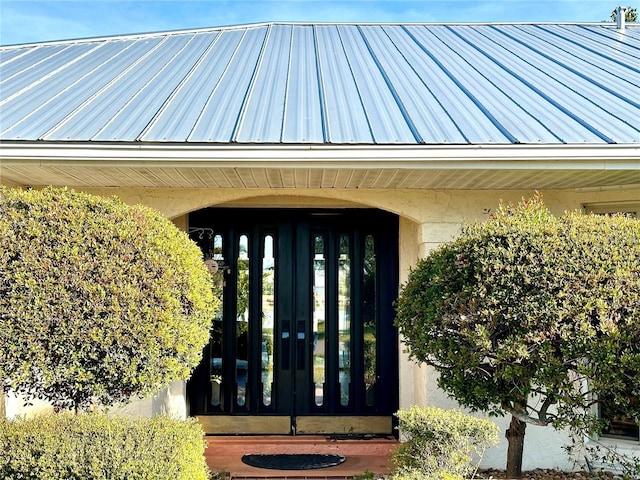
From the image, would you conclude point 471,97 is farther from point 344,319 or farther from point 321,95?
point 344,319

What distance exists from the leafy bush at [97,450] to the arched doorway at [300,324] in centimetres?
289

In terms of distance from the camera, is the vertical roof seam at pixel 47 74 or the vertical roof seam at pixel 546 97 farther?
the vertical roof seam at pixel 47 74

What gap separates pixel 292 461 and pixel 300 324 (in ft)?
5.43

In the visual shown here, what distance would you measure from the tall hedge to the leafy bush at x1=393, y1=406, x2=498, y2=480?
6.26ft

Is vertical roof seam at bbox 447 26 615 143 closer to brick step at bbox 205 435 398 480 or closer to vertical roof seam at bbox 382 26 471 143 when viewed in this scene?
vertical roof seam at bbox 382 26 471 143

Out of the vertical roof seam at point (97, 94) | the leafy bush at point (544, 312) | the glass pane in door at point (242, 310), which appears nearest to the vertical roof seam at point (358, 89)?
the leafy bush at point (544, 312)

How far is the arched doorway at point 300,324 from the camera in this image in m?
6.72

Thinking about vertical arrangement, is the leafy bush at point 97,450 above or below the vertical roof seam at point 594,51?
below

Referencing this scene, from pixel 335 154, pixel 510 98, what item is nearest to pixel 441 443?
pixel 335 154

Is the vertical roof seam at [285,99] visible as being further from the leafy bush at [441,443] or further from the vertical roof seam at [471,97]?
the leafy bush at [441,443]

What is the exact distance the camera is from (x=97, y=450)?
11.5 ft

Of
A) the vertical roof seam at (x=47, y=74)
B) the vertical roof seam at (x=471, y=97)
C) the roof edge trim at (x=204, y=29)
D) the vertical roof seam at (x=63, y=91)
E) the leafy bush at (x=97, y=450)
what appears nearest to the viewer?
the leafy bush at (x=97, y=450)

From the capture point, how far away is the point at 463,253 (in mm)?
3898

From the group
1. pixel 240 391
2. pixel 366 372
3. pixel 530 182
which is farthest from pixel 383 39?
pixel 240 391
